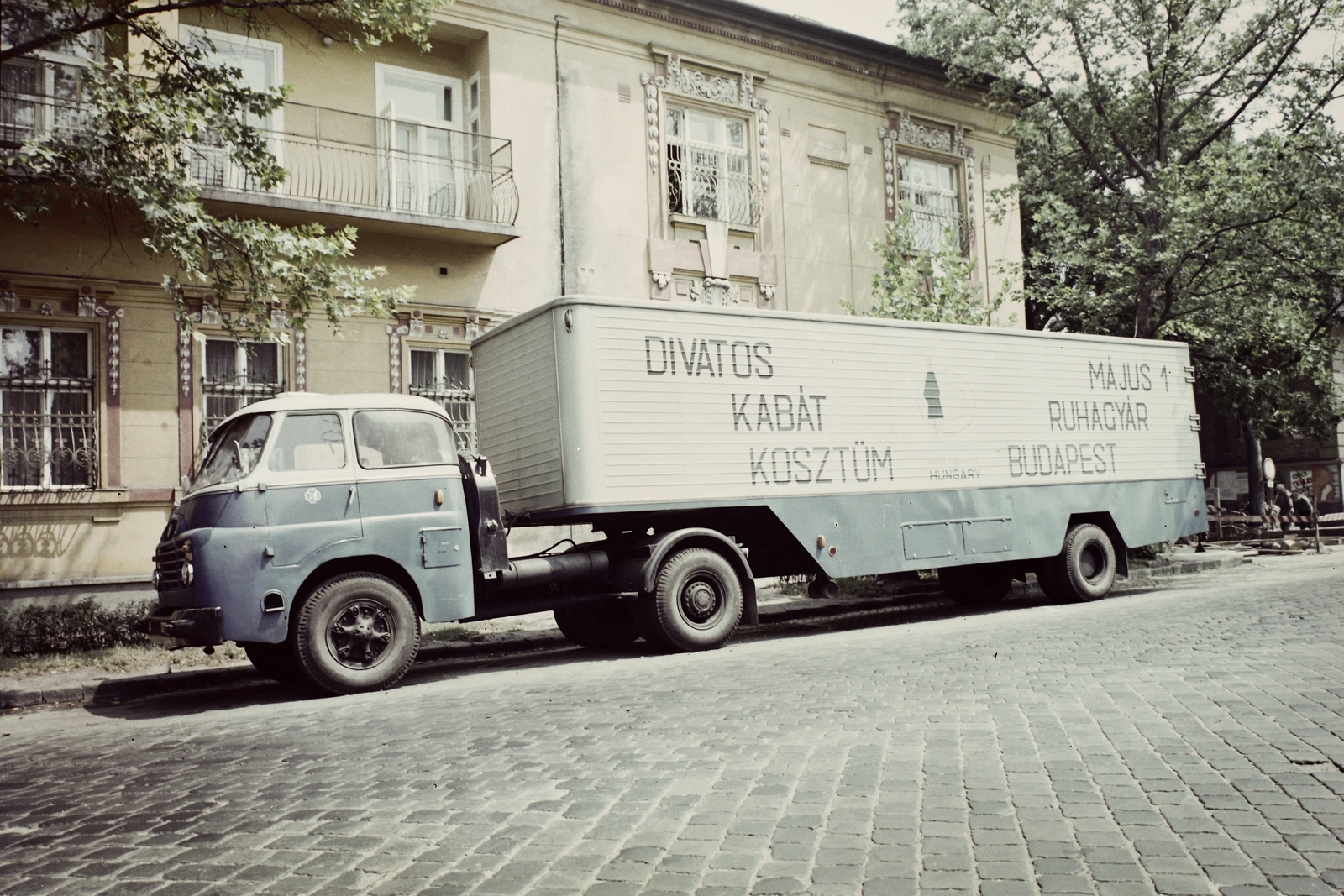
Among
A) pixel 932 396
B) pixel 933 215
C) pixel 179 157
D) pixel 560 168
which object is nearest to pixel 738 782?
pixel 932 396

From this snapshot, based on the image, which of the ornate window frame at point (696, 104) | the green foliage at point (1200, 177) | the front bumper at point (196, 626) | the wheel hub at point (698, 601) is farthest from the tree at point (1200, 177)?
the front bumper at point (196, 626)

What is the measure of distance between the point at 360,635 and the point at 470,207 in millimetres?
9302

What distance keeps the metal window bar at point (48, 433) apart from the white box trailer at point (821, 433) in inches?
212

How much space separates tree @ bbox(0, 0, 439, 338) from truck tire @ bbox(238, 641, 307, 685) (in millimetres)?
3732

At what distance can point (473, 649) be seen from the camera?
1259 cm

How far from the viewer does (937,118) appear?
2325cm

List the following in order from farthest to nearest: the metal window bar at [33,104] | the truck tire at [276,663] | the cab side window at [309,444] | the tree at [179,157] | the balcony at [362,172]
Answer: the balcony at [362,172], the metal window bar at [33,104], the tree at [179,157], the truck tire at [276,663], the cab side window at [309,444]

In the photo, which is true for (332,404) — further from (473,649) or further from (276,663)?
(473,649)

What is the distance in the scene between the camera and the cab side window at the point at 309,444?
9.69 metres

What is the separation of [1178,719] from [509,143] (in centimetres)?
1325

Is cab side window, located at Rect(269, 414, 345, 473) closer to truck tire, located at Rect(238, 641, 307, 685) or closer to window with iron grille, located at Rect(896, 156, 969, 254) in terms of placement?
truck tire, located at Rect(238, 641, 307, 685)

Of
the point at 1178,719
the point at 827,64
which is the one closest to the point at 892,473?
the point at 1178,719

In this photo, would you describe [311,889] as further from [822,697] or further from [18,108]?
[18,108]

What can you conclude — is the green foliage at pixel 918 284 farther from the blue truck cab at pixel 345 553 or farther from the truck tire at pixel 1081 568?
the blue truck cab at pixel 345 553
